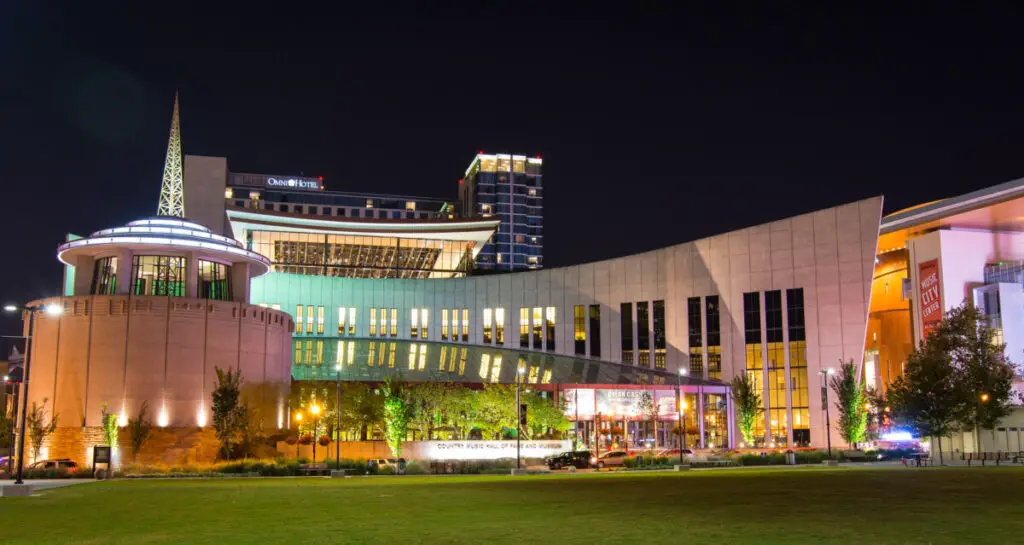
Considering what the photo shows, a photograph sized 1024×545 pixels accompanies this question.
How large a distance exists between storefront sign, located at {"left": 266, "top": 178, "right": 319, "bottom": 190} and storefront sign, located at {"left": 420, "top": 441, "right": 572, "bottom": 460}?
386ft

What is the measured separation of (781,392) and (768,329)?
5286mm

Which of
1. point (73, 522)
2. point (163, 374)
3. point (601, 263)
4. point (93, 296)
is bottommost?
point (73, 522)

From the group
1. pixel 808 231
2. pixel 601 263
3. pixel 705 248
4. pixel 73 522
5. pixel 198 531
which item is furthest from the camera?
pixel 601 263

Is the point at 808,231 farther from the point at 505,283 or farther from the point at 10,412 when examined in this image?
the point at 10,412

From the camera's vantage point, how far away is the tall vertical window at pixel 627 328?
282ft

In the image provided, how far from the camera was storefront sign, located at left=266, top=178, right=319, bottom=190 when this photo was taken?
17200 centimetres

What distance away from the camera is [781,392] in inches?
2970

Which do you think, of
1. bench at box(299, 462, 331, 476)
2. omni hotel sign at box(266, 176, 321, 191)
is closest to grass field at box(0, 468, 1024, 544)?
bench at box(299, 462, 331, 476)

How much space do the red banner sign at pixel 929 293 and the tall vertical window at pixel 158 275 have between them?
55326 mm

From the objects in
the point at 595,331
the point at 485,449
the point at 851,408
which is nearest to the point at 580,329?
the point at 595,331

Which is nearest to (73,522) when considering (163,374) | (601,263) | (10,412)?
(163,374)

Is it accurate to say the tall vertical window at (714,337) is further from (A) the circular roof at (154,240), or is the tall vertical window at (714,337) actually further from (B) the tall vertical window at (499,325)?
(A) the circular roof at (154,240)

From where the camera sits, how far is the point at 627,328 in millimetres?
86438

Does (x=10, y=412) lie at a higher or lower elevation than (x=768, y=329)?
lower
